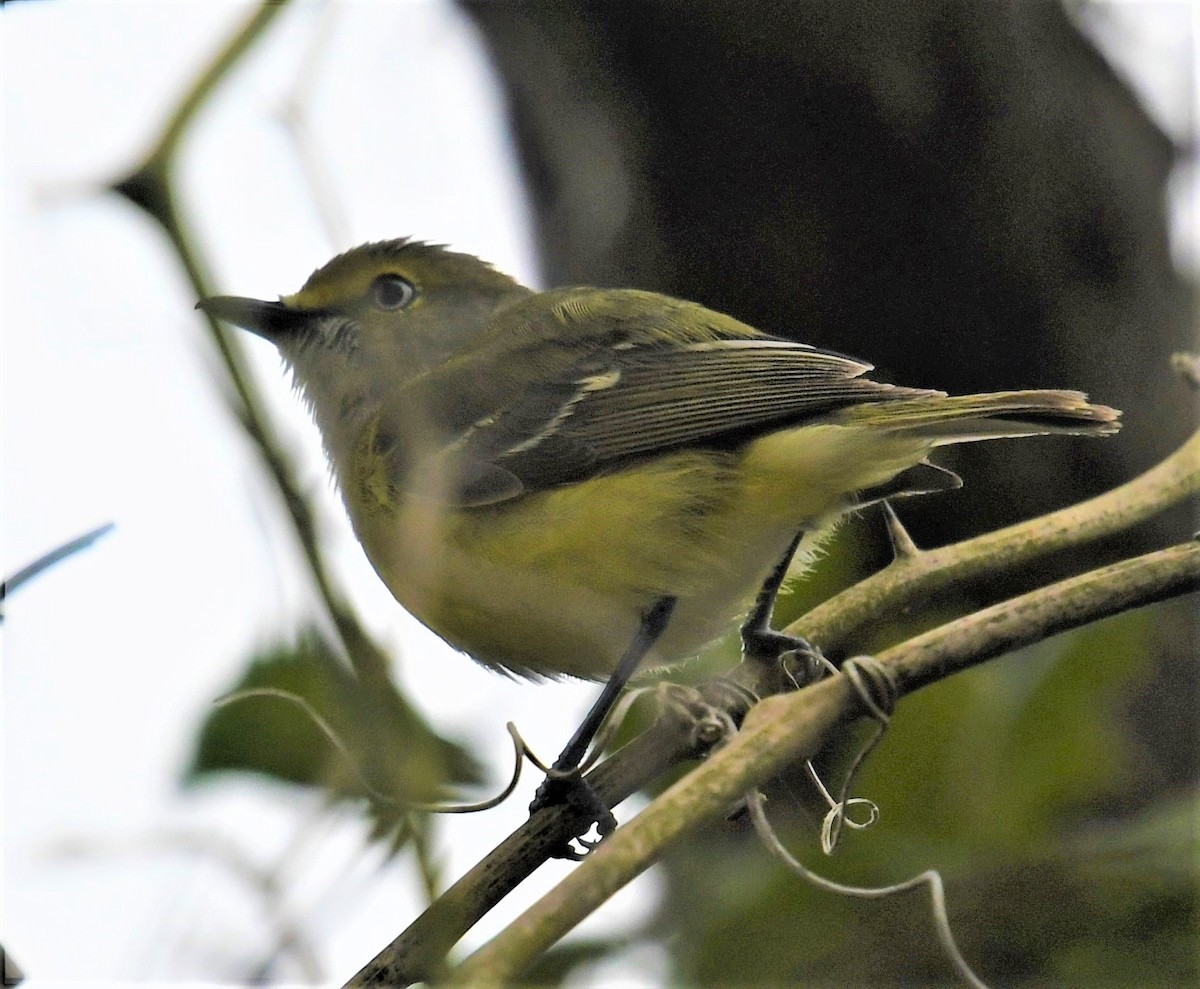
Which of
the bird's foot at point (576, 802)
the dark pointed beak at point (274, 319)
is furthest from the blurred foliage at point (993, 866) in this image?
the dark pointed beak at point (274, 319)

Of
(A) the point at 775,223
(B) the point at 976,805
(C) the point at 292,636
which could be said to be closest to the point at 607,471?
(B) the point at 976,805

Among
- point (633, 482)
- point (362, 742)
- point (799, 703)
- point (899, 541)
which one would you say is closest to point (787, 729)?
point (799, 703)

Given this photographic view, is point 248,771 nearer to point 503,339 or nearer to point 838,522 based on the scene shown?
point 838,522

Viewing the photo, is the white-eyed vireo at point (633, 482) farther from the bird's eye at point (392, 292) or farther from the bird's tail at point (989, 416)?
the bird's eye at point (392, 292)

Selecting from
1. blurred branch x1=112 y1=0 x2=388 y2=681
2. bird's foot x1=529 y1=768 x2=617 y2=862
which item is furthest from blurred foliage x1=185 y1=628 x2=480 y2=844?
bird's foot x1=529 y1=768 x2=617 y2=862

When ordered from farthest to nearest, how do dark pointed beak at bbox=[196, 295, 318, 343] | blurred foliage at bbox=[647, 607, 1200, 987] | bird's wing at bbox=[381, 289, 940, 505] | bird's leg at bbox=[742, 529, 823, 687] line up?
1. dark pointed beak at bbox=[196, 295, 318, 343]
2. bird's wing at bbox=[381, 289, 940, 505]
3. bird's leg at bbox=[742, 529, 823, 687]
4. blurred foliage at bbox=[647, 607, 1200, 987]

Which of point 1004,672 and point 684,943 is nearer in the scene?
point 684,943

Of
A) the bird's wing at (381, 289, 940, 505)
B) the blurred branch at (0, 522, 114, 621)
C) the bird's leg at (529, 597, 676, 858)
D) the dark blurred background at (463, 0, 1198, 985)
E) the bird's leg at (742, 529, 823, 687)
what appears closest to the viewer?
the blurred branch at (0, 522, 114, 621)

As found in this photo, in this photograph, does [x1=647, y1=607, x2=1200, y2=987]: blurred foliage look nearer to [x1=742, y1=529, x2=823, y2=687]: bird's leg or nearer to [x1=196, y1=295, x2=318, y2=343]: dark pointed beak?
[x1=742, y1=529, x2=823, y2=687]: bird's leg
